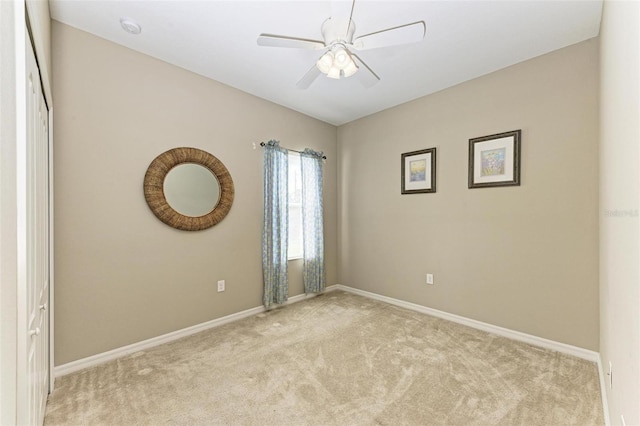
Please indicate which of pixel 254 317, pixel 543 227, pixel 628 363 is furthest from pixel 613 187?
pixel 254 317

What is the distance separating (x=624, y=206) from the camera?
4.09 ft

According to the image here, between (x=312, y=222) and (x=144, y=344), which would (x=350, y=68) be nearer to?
(x=312, y=222)

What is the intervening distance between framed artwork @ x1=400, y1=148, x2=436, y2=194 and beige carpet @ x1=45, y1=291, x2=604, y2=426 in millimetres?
1652

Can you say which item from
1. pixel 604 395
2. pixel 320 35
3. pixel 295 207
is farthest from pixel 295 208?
pixel 604 395

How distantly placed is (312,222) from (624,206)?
3.17 metres

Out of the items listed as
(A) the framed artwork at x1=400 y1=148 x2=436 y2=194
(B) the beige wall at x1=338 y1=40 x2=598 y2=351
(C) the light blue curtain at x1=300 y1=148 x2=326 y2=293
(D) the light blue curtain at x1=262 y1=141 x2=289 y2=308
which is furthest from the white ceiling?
(C) the light blue curtain at x1=300 y1=148 x2=326 y2=293

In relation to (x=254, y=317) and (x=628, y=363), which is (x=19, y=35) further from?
(x=254, y=317)

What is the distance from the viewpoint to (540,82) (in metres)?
2.59

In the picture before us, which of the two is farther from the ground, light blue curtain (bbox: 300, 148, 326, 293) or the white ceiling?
the white ceiling

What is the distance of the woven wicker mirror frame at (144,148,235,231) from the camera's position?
102 inches

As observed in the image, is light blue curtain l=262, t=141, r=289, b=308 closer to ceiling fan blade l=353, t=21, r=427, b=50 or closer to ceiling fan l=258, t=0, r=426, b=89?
ceiling fan l=258, t=0, r=426, b=89

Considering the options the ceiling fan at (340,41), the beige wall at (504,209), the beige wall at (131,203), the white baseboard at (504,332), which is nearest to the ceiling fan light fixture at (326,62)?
the ceiling fan at (340,41)

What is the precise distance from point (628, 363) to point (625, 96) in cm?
112

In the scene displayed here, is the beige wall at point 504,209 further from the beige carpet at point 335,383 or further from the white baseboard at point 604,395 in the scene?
the beige carpet at point 335,383
